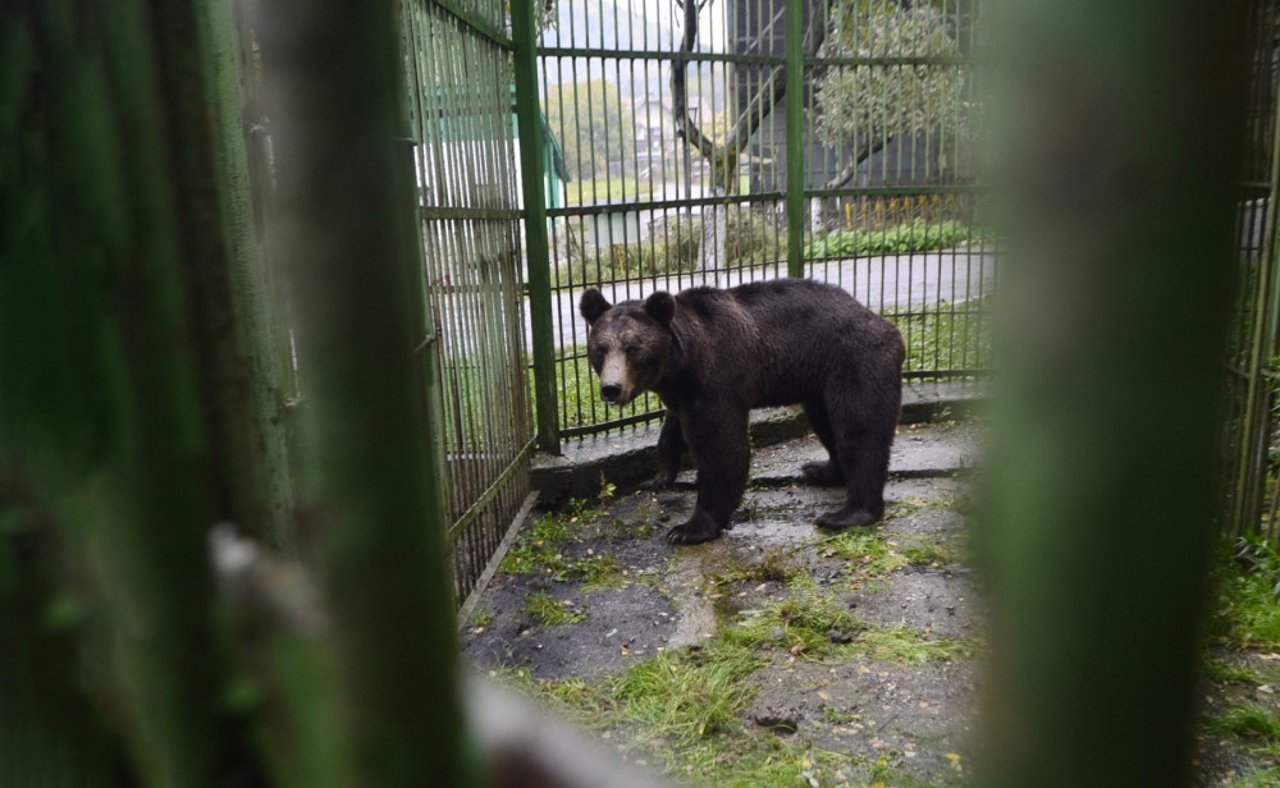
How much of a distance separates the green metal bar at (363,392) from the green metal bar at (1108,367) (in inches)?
8.9

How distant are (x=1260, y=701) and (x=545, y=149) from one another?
4.56 m

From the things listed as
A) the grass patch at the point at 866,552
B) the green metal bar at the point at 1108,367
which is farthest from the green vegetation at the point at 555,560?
the green metal bar at the point at 1108,367

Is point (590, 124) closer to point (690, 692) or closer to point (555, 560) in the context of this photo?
point (555, 560)

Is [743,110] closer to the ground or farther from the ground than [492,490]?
farther from the ground

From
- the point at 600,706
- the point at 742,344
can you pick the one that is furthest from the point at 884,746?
the point at 742,344

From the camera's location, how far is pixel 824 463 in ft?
22.0

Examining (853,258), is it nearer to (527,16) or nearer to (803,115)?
(803,115)

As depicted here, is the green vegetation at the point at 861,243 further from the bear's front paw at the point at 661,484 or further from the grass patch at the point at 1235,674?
the grass patch at the point at 1235,674

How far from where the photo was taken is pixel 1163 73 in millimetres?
303

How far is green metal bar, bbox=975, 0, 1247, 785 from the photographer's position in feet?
0.99

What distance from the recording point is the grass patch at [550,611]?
4656 mm

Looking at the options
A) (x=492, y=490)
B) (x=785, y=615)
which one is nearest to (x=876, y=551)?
(x=785, y=615)

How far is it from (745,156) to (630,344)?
2585 millimetres

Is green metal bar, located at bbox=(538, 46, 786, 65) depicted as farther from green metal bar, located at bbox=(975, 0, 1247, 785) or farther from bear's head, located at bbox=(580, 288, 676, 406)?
green metal bar, located at bbox=(975, 0, 1247, 785)
